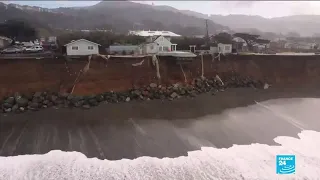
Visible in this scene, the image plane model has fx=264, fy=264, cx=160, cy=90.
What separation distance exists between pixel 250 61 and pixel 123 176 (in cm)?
1480

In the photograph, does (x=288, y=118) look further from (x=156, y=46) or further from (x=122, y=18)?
(x=122, y=18)

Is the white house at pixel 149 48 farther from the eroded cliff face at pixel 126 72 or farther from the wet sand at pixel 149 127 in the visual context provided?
the wet sand at pixel 149 127

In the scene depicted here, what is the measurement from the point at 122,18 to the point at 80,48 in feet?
76.1

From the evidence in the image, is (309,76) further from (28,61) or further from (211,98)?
(28,61)

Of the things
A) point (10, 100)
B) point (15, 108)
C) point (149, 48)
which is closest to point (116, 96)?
point (15, 108)

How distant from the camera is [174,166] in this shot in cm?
749

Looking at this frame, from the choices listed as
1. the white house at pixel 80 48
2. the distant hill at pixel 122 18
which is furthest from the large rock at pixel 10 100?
the distant hill at pixel 122 18

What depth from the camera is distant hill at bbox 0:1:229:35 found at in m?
30.7

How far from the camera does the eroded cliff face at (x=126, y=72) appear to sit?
13062mm

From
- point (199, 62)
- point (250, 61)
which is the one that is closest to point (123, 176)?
point (199, 62)

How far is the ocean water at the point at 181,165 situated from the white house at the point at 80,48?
8267 millimetres

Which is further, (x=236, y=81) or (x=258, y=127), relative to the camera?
(x=236, y=81)

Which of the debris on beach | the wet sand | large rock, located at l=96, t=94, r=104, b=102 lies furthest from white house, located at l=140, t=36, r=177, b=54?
large rock, located at l=96, t=94, r=104, b=102

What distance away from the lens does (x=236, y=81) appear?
17.4 meters
